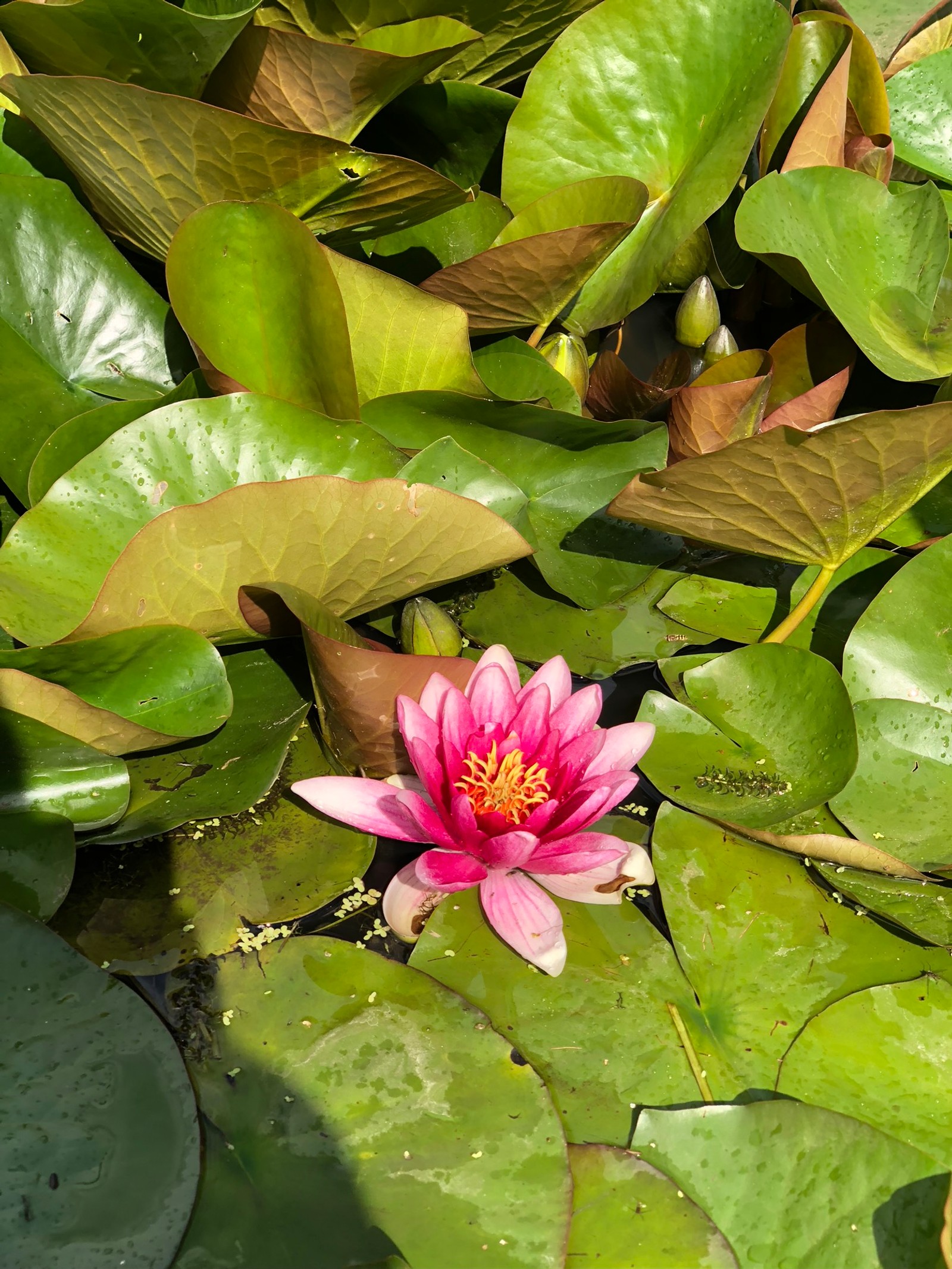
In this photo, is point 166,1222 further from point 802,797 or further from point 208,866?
point 802,797

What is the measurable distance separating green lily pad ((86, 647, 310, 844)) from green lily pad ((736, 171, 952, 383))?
54.5 inches

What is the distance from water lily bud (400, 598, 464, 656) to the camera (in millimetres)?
1824

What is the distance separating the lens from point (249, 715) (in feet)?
5.85

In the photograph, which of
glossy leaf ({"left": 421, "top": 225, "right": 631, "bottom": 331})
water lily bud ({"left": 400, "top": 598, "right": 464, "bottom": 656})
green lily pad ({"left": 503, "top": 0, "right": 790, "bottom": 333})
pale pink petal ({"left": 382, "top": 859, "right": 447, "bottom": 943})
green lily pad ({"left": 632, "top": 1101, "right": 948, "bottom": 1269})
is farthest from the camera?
green lily pad ({"left": 503, "top": 0, "right": 790, "bottom": 333})

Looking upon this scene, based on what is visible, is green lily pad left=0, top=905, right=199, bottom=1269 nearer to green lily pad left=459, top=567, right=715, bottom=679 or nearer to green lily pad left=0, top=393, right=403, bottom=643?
green lily pad left=0, top=393, right=403, bottom=643

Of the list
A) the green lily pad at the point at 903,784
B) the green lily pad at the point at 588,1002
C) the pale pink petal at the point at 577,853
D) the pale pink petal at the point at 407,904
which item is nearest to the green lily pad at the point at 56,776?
the pale pink petal at the point at 407,904

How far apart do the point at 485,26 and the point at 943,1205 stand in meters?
2.53

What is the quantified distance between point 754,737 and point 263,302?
4.16 ft

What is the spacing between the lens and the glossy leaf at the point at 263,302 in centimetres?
172

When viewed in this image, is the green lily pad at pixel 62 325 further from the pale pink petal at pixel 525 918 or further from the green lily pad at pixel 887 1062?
the green lily pad at pixel 887 1062

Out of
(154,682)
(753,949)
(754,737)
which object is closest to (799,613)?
(754,737)

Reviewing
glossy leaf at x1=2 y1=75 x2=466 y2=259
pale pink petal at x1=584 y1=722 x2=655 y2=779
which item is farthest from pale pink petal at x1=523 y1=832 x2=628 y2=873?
glossy leaf at x1=2 y1=75 x2=466 y2=259

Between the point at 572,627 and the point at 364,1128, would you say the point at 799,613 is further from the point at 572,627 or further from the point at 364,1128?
the point at 364,1128

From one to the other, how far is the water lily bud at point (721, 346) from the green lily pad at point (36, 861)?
6.28ft
